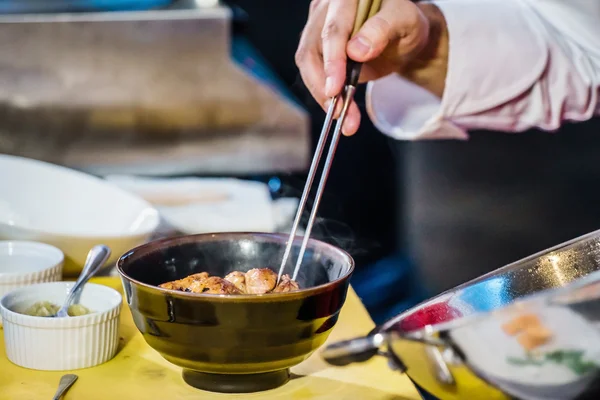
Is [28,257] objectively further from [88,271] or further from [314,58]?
[314,58]

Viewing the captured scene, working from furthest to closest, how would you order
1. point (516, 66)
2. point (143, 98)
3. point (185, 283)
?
point (143, 98)
point (516, 66)
point (185, 283)

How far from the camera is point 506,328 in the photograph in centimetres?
60

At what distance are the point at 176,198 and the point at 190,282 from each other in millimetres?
1071

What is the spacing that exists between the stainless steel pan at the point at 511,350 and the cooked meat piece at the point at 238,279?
1.09 feet

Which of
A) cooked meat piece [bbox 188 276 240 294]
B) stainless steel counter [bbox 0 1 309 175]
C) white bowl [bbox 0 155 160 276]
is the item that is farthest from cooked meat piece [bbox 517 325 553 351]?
stainless steel counter [bbox 0 1 309 175]

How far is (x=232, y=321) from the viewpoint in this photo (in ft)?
2.85

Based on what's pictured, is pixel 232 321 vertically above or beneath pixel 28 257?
above

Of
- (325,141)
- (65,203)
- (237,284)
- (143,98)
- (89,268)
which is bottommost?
(143,98)

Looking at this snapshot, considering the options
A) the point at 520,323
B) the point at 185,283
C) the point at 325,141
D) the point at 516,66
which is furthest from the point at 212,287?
the point at 516,66

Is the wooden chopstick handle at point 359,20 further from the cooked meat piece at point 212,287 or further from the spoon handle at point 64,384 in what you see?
the spoon handle at point 64,384

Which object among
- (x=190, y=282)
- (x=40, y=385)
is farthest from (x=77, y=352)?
(x=190, y=282)

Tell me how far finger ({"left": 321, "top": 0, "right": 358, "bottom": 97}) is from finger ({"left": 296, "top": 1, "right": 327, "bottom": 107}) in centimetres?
20

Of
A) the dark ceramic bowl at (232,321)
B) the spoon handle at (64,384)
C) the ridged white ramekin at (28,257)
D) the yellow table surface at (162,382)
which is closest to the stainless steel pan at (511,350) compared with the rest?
the dark ceramic bowl at (232,321)

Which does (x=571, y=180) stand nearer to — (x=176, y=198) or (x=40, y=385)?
(x=176, y=198)
